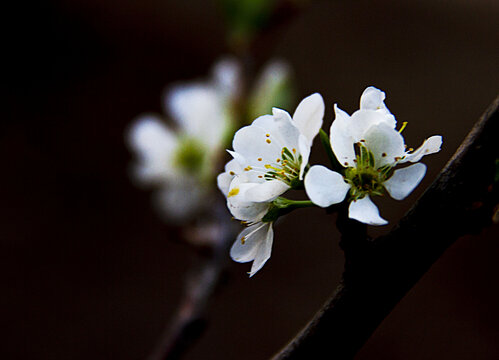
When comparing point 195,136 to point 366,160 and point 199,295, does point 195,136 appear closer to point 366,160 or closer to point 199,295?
point 199,295

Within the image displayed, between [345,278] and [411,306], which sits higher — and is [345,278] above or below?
above

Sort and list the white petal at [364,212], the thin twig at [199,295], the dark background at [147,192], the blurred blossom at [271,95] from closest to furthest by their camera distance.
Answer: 1. the white petal at [364,212]
2. the thin twig at [199,295]
3. the blurred blossom at [271,95]
4. the dark background at [147,192]

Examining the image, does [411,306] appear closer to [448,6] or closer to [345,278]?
[448,6]

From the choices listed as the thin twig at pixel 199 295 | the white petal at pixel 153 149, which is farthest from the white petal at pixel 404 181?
the white petal at pixel 153 149

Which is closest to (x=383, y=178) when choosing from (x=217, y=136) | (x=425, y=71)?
(x=217, y=136)

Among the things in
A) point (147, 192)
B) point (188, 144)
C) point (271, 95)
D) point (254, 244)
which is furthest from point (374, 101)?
point (147, 192)

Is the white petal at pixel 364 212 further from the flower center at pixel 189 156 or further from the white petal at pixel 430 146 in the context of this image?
the flower center at pixel 189 156

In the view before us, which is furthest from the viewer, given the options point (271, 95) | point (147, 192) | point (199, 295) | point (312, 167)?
point (147, 192)
